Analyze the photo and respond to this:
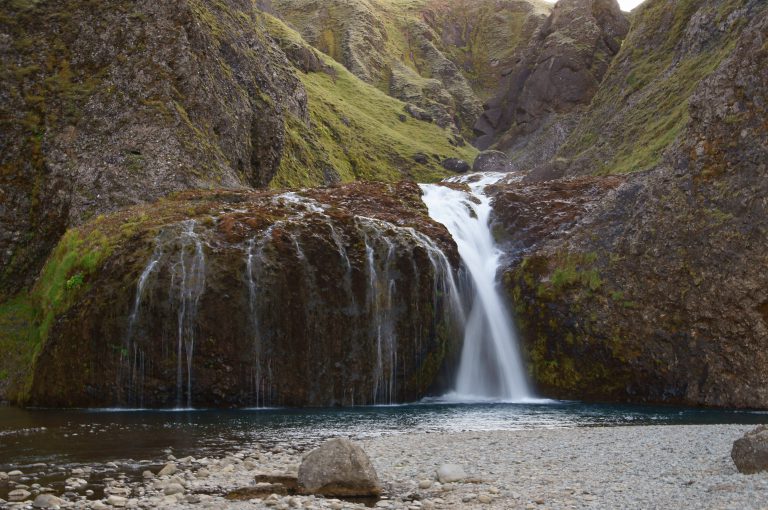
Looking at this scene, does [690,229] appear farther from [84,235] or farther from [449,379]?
[84,235]

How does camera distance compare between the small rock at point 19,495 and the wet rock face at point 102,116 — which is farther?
the wet rock face at point 102,116

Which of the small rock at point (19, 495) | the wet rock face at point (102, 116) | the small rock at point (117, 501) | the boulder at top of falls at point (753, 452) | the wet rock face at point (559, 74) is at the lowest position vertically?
the small rock at point (117, 501)

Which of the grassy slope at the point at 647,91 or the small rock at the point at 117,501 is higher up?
the grassy slope at the point at 647,91

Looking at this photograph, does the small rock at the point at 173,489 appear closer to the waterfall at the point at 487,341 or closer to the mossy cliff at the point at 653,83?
the waterfall at the point at 487,341

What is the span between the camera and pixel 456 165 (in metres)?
112

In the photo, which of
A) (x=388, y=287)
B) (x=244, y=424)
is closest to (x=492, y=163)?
(x=388, y=287)

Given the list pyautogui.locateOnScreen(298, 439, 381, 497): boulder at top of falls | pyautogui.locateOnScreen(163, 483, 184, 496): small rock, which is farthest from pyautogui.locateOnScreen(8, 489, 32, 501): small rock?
pyautogui.locateOnScreen(298, 439, 381, 497): boulder at top of falls

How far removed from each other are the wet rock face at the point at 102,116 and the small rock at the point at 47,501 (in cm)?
2561

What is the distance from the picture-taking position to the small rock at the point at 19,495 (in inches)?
423

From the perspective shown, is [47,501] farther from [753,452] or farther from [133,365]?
[133,365]

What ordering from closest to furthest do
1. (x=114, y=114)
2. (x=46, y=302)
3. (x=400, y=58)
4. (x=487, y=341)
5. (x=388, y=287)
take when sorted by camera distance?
(x=46, y=302) < (x=388, y=287) < (x=487, y=341) < (x=114, y=114) < (x=400, y=58)

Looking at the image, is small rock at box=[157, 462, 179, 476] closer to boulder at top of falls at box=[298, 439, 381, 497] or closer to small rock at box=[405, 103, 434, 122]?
boulder at top of falls at box=[298, 439, 381, 497]

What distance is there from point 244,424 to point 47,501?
1029cm

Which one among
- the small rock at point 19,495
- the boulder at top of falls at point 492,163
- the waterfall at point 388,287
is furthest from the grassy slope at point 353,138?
the small rock at point 19,495
